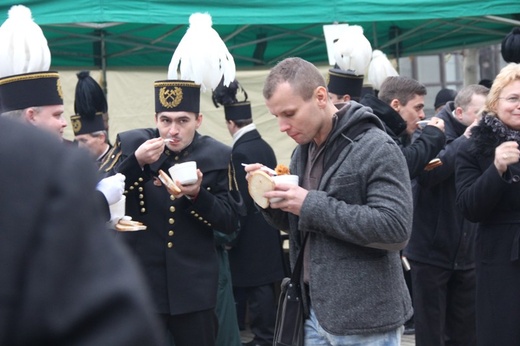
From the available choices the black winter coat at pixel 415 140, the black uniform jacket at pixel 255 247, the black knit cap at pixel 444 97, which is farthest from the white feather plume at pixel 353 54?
the black knit cap at pixel 444 97

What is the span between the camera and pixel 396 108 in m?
6.47

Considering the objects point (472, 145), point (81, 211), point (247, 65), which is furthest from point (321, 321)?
point (247, 65)

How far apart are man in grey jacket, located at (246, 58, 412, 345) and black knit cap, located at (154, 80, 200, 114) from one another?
143 centimetres

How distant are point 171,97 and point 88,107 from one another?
1885 millimetres

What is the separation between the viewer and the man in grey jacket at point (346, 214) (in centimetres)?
378

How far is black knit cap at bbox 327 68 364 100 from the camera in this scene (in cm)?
665

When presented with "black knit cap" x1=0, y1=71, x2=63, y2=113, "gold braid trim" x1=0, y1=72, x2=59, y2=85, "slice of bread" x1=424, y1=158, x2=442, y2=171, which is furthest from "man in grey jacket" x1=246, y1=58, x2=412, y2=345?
"slice of bread" x1=424, y1=158, x2=442, y2=171

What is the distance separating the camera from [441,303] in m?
6.40

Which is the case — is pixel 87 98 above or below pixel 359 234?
above

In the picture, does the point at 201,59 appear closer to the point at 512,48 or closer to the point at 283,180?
the point at 283,180

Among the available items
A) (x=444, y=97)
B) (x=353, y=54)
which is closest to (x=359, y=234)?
(x=353, y=54)

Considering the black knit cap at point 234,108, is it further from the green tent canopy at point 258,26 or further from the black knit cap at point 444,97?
the black knit cap at point 444,97

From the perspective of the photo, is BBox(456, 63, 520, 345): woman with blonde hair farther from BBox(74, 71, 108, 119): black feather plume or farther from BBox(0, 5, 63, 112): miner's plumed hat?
BBox(74, 71, 108, 119): black feather plume

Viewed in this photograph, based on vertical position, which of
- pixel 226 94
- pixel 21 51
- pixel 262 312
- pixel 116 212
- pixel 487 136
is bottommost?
pixel 262 312
